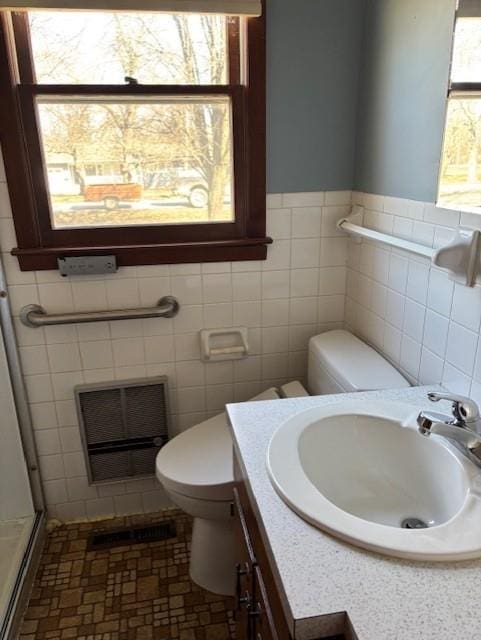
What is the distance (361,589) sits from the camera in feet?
2.38

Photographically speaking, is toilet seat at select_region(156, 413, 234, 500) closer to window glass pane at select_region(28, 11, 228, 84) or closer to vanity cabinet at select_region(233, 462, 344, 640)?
vanity cabinet at select_region(233, 462, 344, 640)

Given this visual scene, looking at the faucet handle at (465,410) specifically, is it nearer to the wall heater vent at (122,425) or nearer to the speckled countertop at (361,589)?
the speckled countertop at (361,589)

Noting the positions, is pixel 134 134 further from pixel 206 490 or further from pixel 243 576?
pixel 243 576

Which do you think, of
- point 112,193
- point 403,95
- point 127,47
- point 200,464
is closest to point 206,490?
point 200,464

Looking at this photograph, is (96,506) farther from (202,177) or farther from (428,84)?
(428,84)

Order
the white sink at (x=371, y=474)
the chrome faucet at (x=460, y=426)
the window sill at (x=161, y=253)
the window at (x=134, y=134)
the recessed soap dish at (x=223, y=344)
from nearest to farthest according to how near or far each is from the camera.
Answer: the white sink at (x=371, y=474)
the chrome faucet at (x=460, y=426)
the window at (x=134, y=134)
the window sill at (x=161, y=253)
the recessed soap dish at (x=223, y=344)

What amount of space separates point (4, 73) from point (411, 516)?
1725 millimetres

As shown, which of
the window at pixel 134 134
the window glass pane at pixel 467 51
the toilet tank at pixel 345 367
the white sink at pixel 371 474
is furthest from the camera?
the window at pixel 134 134

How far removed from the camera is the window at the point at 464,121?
3.87 ft

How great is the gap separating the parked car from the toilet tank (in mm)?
871

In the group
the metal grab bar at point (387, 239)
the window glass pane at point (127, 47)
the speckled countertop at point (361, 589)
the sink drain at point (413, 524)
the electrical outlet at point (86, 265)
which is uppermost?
the window glass pane at point (127, 47)

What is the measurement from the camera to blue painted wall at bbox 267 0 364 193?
1637mm

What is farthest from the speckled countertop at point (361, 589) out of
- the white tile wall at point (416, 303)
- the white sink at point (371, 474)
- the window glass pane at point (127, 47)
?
the window glass pane at point (127, 47)

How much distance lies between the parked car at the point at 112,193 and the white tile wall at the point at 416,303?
2.70 feet
